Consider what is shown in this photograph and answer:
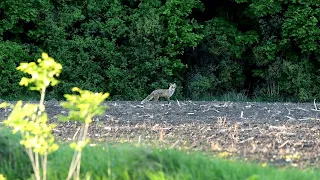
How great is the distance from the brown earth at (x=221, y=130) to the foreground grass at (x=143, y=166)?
37cm

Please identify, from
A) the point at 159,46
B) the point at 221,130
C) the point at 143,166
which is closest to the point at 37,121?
the point at 143,166

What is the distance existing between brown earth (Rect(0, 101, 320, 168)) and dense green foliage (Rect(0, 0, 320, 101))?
277 inches

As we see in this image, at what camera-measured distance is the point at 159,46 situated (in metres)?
19.3

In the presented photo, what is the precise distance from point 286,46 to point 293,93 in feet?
5.07

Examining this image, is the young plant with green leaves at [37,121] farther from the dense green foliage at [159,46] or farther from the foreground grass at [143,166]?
the dense green foliage at [159,46]

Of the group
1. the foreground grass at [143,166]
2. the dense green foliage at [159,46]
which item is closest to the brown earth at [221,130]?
the foreground grass at [143,166]

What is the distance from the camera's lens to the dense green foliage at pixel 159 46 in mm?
18938

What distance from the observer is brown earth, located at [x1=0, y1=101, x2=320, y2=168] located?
20.7 feet

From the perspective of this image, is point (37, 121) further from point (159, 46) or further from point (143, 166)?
point (159, 46)

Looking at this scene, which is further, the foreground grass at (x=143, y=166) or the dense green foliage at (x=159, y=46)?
the dense green foliage at (x=159, y=46)

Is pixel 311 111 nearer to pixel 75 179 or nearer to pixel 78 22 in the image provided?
pixel 75 179

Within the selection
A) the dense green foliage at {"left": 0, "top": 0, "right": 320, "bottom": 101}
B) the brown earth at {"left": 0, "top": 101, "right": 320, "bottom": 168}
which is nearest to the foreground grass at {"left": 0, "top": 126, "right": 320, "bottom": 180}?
the brown earth at {"left": 0, "top": 101, "right": 320, "bottom": 168}

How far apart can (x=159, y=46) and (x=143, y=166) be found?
47.0 ft

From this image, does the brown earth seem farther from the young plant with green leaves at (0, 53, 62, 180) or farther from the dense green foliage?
the dense green foliage
